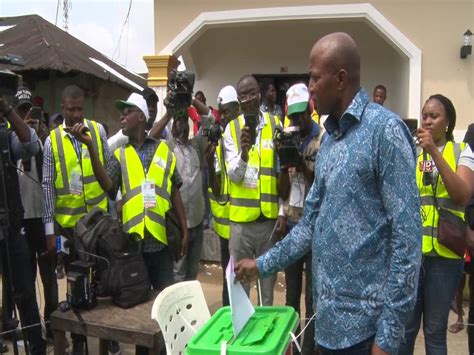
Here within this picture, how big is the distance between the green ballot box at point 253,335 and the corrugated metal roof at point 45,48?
857 cm

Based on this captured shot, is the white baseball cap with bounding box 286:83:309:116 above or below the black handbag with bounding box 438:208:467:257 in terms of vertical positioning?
above

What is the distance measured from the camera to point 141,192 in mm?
3184

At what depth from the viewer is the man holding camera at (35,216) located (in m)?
3.77

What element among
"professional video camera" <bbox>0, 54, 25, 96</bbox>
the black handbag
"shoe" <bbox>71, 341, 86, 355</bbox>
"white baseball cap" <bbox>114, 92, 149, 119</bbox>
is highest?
"professional video camera" <bbox>0, 54, 25, 96</bbox>

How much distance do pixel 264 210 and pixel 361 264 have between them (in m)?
1.94

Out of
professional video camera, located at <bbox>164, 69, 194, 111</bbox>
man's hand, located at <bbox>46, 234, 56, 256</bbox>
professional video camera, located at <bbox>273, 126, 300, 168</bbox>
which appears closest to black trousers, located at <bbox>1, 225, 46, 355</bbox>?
man's hand, located at <bbox>46, 234, 56, 256</bbox>

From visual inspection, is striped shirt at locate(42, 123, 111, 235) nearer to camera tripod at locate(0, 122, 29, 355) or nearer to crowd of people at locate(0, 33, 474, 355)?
crowd of people at locate(0, 33, 474, 355)

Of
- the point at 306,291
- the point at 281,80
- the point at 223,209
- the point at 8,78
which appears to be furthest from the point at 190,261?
the point at 281,80

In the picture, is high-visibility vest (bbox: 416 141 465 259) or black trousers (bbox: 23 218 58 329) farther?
black trousers (bbox: 23 218 58 329)

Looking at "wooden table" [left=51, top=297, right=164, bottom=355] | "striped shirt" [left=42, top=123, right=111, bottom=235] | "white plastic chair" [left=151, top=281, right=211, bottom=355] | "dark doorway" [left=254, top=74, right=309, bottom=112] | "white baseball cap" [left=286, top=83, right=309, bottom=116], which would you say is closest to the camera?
"white plastic chair" [left=151, top=281, right=211, bottom=355]

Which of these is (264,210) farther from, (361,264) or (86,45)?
(86,45)

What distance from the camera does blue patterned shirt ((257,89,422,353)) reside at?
5.14 ft

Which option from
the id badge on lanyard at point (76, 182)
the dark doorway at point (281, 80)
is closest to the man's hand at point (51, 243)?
the id badge on lanyard at point (76, 182)

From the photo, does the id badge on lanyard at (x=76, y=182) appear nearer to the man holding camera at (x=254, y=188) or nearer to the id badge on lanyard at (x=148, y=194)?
the id badge on lanyard at (x=148, y=194)
